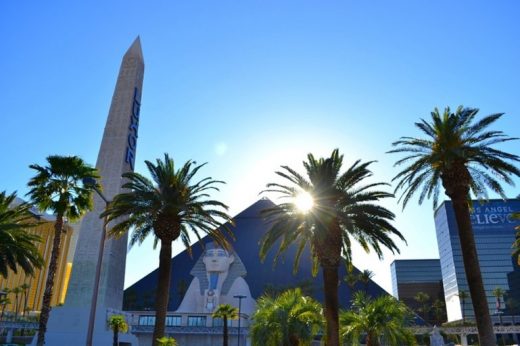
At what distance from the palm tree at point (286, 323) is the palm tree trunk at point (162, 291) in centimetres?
467

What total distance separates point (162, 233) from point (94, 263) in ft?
50.4

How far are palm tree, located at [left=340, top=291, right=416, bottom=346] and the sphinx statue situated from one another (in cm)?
5822

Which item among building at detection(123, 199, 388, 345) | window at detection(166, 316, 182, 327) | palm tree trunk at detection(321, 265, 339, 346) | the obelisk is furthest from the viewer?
window at detection(166, 316, 182, 327)

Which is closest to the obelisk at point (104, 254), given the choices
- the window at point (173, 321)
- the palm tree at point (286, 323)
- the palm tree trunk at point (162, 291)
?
the palm tree trunk at point (162, 291)

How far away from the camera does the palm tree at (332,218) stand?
21406 millimetres

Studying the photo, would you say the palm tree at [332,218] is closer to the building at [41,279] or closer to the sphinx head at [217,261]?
the sphinx head at [217,261]

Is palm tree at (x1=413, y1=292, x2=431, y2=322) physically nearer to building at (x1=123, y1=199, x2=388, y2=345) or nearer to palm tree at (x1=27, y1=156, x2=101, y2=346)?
building at (x1=123, y1=199, x2=388, y2=345)

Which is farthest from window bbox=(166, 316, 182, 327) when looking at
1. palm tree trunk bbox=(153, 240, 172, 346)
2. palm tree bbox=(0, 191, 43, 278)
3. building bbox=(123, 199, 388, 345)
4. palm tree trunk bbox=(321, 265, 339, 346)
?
palm tree trunk bbox=(321, 265, 339, 346)

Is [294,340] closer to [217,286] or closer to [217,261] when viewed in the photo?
[217,286]

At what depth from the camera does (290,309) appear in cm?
2123

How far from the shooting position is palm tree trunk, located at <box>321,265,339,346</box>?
19984mm

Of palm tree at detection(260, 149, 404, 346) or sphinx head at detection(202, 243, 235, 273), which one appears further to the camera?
sphinx head at detection(202, 243, 235, 273)

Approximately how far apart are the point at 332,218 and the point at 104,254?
21916mm

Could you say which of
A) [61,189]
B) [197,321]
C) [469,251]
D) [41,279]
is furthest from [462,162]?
[41,279]
